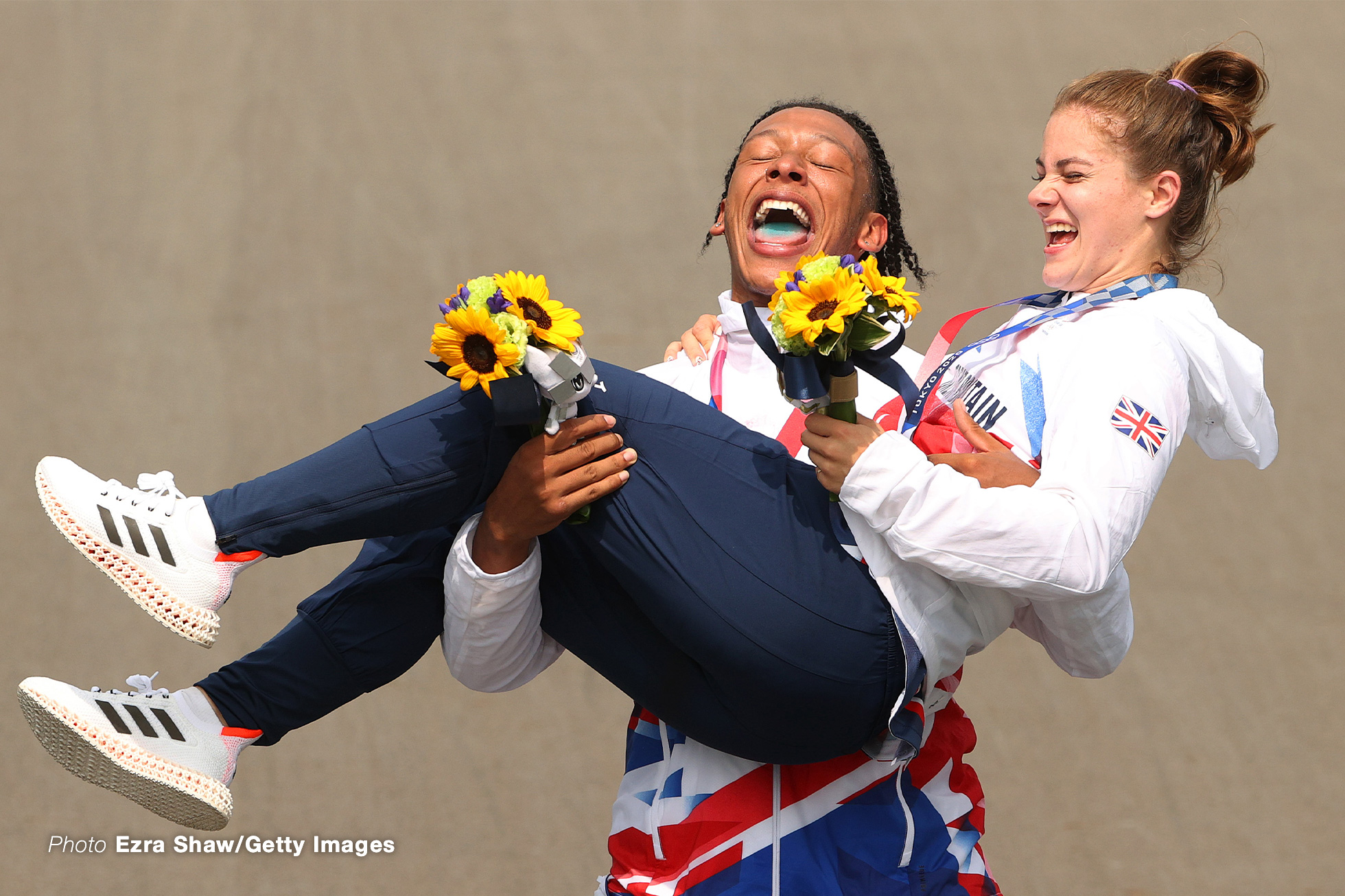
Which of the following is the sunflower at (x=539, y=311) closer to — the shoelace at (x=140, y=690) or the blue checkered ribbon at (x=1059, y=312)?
the blue checkered ribbon at (x=1059, y=312)

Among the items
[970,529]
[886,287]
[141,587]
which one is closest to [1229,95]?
[886,287]

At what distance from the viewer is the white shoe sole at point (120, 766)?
175 centimetres

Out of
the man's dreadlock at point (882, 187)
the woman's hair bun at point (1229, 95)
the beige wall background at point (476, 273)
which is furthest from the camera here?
the beige wall background at point (476, 273)

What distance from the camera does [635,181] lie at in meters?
3.67

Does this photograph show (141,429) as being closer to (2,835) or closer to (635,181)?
(2,835)

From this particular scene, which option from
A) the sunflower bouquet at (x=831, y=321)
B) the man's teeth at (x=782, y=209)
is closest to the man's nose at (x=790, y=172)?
the man's teeth at (x=782, y=209)

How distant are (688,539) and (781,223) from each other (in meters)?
0.78

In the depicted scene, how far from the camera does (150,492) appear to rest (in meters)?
1.66

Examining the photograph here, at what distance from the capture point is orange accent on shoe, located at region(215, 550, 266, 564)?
163 cm

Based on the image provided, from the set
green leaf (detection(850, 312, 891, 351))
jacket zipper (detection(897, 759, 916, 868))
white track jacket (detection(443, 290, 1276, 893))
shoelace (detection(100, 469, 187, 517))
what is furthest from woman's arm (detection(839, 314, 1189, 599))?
shoelace (detection(100, 469, 187, 517))

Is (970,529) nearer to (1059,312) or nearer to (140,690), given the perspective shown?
(1059,312)

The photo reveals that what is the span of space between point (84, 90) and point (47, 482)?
2.36 meters

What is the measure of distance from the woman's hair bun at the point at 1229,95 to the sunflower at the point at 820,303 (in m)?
0.75

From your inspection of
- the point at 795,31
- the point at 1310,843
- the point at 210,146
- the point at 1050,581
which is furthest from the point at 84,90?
the point at 1310,843
